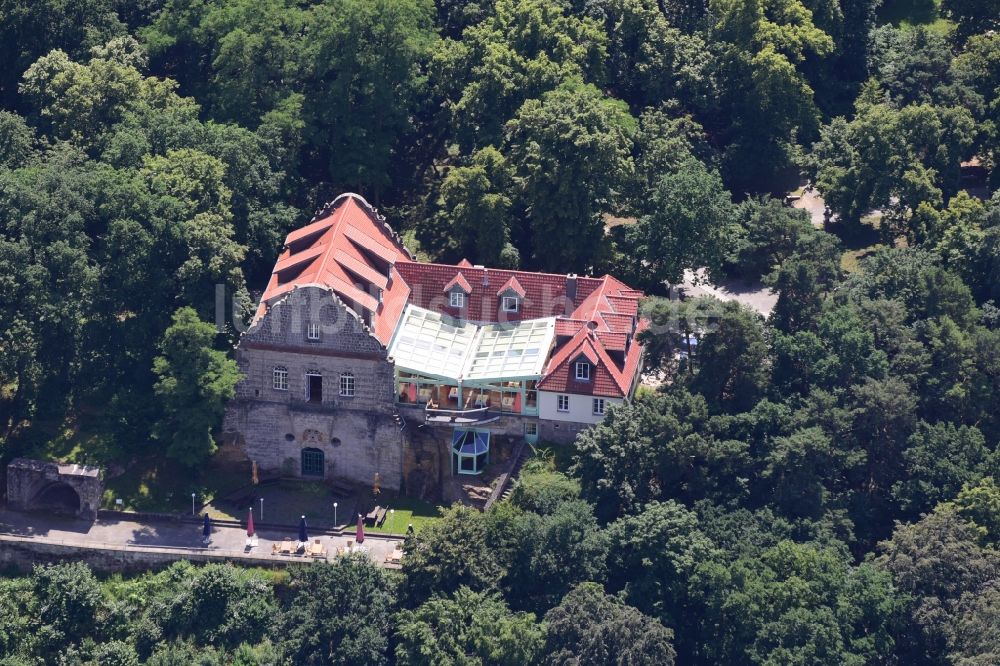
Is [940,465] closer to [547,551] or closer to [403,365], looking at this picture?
[547,551]

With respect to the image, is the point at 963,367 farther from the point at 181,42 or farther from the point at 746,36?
the point at 181,42

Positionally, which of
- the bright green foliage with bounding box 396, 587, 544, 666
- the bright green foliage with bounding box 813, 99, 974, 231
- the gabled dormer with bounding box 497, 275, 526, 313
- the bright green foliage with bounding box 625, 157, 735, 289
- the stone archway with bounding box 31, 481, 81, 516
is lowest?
the bright green foliage with bounding box 396, 587, 544, 666

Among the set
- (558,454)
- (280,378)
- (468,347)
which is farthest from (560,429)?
(280,378)

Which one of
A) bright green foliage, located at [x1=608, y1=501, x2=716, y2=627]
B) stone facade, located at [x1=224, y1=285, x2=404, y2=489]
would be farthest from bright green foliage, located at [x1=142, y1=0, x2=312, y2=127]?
bright green foliage, located at [x1=608, y1=501, x2=716, y2=627]

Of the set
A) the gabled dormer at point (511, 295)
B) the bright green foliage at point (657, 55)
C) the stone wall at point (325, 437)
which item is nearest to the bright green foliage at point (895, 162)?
the bright green foliage at point (657, 55)

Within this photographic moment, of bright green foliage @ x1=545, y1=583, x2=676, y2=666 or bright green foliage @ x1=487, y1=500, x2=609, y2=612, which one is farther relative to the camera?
bright green foliage @ x1=487, y1=500, x2=609, y2=612

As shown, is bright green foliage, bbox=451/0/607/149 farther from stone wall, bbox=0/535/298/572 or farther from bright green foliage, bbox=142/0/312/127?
stone wall, bbox=0/535/298/572

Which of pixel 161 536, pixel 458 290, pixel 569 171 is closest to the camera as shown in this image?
pixel 161 536
